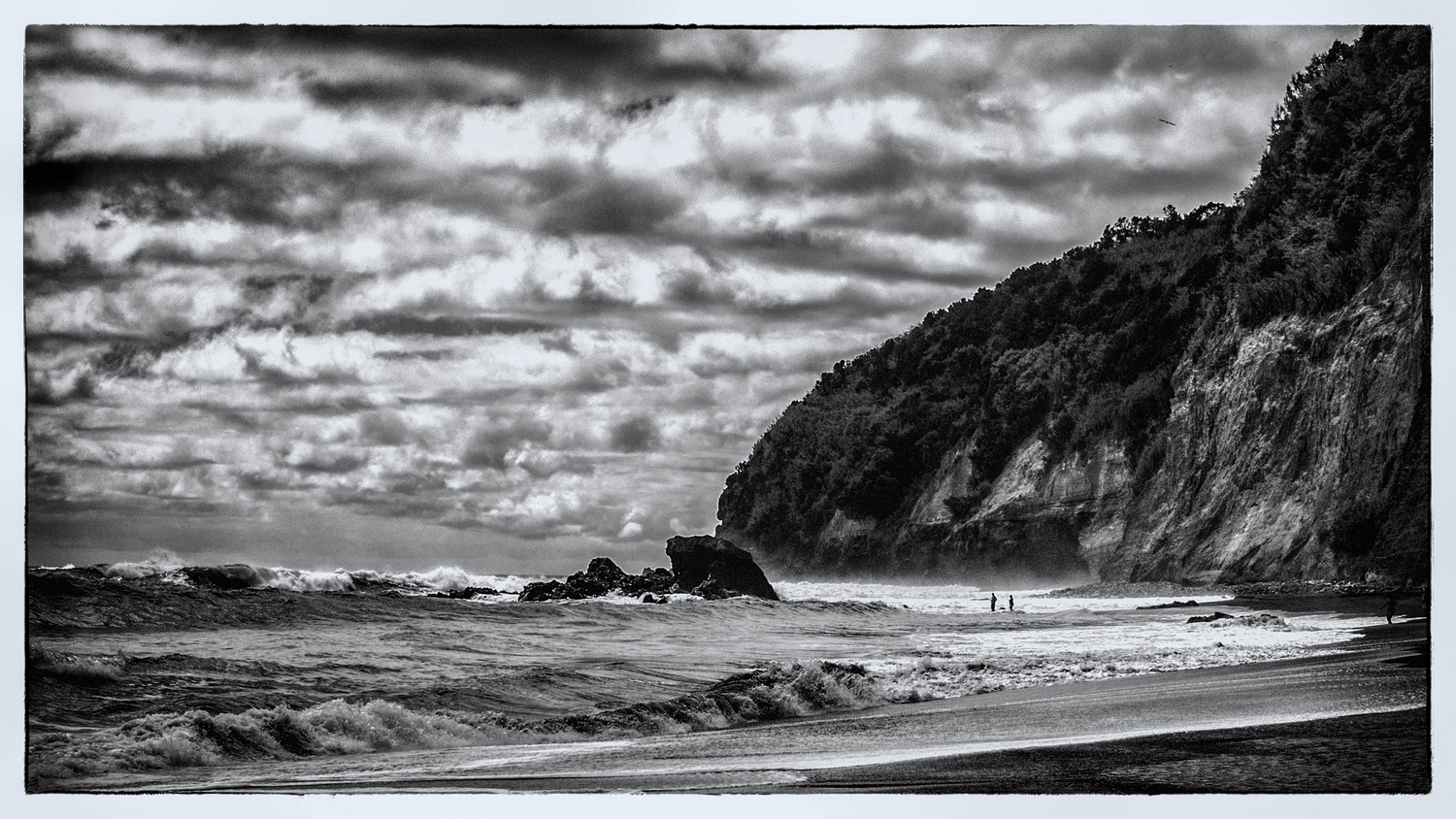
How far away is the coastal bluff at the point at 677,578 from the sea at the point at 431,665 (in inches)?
8.1

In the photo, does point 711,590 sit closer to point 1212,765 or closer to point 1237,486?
point 1237,486

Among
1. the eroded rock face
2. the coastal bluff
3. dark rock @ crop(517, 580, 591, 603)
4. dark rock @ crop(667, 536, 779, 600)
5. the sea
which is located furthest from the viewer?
dark rock @ crop(667, 536, 779, 600)

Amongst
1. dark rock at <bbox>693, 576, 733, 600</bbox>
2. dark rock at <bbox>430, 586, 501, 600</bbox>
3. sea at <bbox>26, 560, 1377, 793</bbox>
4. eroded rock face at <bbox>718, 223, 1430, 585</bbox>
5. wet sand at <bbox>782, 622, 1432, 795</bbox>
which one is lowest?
wet sand at <bbox>782, 622, 1432, 795</bbox>

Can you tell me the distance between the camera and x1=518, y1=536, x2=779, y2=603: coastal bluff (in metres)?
9.65

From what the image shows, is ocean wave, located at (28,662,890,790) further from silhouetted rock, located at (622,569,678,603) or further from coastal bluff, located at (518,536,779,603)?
silhouetted rock, located at (622,569,678,603)

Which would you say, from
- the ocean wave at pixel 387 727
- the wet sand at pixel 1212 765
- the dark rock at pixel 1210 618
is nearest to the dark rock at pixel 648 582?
the ocean wave at pixel 387 727

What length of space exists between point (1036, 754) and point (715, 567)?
5750mm

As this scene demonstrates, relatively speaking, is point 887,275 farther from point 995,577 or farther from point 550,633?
point 995,577

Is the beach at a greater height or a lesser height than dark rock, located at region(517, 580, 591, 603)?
lesser

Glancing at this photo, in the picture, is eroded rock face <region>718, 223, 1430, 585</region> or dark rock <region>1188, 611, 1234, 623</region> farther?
dark rock <region>1188, 611, 1234, 623</region>

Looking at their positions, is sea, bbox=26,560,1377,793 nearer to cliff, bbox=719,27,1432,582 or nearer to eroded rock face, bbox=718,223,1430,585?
eroded rock face, bbox=718,223,1430,585

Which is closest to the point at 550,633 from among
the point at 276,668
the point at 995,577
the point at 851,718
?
the point at 276,668

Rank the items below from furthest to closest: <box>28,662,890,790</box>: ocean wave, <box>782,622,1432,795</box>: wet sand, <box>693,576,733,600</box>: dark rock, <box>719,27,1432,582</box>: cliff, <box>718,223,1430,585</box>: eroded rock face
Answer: <box>693,576,733,600</box>: dark rock → <box>719,27,1432,582</box>: cliff → <box>718,223,1430,585</box>: eroded rock face → <box>28,662,890,790</box>: ocean wave → <box>782,622,1432,795</box>: wet sand

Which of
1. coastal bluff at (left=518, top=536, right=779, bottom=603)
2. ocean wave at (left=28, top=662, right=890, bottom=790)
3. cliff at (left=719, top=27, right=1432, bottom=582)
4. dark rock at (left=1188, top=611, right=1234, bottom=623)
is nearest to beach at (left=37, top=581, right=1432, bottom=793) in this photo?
ocean wave at (left=28, top=662, right=890, bottom=790)
